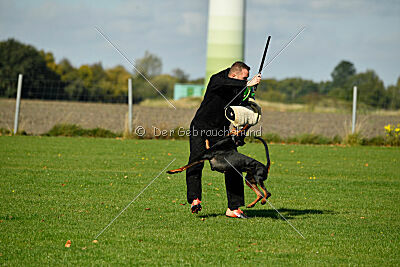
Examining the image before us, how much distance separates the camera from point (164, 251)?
6.14m

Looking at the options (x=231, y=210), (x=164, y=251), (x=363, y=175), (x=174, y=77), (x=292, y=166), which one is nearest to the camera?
(x=164, y=251)

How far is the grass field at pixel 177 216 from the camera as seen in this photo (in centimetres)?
609

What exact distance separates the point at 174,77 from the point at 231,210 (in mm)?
→ 63249

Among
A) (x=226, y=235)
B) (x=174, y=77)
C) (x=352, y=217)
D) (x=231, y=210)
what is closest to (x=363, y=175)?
(x=352, y=217)

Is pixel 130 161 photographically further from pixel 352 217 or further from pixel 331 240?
pixel 331 240

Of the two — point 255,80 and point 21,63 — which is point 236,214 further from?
Result: point 21,63

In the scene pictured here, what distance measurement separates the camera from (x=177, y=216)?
809cm

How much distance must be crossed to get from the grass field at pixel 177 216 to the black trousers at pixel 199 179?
0.31 metres

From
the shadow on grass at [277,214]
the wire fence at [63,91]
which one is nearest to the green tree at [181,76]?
the wire fence at [63,91]

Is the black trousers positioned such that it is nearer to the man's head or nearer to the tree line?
the man's head

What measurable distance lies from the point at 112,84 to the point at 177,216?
94.4ft

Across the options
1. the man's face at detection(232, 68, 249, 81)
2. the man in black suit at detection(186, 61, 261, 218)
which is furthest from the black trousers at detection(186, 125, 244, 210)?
the man's face at detection(232, 68, 249, 81)

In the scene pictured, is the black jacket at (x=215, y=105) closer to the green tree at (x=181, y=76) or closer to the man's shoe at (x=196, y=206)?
the man's shoe at (x=196, y=206)

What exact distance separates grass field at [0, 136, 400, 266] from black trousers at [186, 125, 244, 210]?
1.03ft
